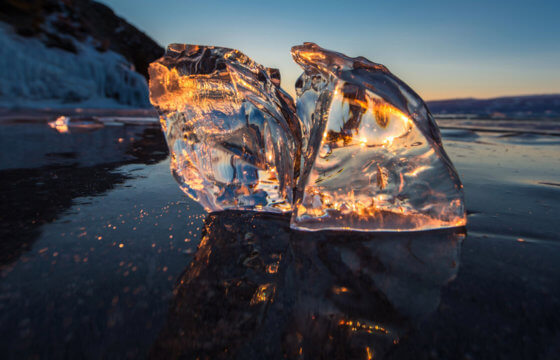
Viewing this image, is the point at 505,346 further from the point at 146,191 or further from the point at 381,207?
the point at 146,191

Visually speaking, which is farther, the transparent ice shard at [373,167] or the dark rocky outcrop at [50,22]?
the dark rocky outcrop at [50,22]

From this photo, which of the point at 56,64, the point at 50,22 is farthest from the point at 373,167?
the point at 50,22

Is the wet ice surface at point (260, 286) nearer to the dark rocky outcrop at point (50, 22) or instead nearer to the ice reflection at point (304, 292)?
the ice reflection at point (304, 292)

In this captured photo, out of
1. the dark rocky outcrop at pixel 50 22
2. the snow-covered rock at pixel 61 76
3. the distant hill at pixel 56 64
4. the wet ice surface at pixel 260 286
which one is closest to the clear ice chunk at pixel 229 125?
the wet ice surface at pixel 260 286

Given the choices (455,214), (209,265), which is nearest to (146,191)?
(209,265)

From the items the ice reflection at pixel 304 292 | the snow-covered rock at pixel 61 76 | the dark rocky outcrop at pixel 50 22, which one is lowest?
the ice reflection at pixel 304 292

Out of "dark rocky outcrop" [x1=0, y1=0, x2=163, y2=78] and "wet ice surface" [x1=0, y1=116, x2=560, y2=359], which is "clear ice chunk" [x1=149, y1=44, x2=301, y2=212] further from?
"dark rocky outcrop" [x1=0, y1=0, x2=163, y2=78]
